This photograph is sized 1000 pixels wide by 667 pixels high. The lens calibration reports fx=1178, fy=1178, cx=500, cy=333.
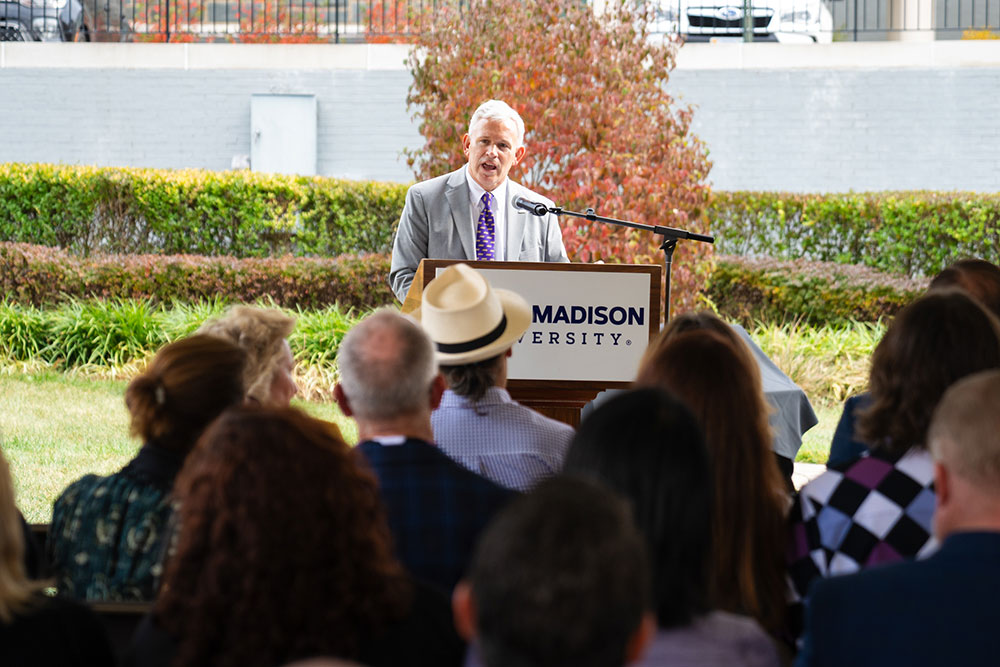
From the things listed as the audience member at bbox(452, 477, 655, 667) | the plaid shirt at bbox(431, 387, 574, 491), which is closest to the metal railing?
the plaid shirt at bbox(431, 387, 574, 491)

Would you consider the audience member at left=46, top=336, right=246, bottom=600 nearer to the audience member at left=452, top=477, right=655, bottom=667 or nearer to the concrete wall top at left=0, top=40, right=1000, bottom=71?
the audience member at left=452, top=477, right=655, bottom=667

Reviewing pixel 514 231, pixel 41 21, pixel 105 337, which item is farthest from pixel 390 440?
pixel 41 21

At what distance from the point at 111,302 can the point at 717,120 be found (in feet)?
23.7

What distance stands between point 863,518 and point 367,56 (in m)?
12.5

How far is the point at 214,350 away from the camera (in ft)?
9.49

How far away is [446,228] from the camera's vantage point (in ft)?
19.0

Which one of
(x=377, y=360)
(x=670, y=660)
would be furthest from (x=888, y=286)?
(x=670, y=660)

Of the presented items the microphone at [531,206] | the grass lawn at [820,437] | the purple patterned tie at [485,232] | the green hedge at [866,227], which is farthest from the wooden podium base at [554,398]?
the green hedge at [866,227]

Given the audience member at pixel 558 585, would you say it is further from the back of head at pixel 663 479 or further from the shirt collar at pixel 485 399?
the shirt collar at pixel 485 399

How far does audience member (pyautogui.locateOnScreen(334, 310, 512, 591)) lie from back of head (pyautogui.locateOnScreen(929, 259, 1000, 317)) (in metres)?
2.47

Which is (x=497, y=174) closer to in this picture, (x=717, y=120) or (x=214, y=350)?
(x=214, y=350)

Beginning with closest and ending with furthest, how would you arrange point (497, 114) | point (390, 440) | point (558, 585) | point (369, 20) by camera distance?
point (558, 585) → point (390, 440) → point (497, 114) → point (369, 20)

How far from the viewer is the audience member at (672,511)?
1.94 meters

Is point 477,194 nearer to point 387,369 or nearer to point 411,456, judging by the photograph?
point 387,369
